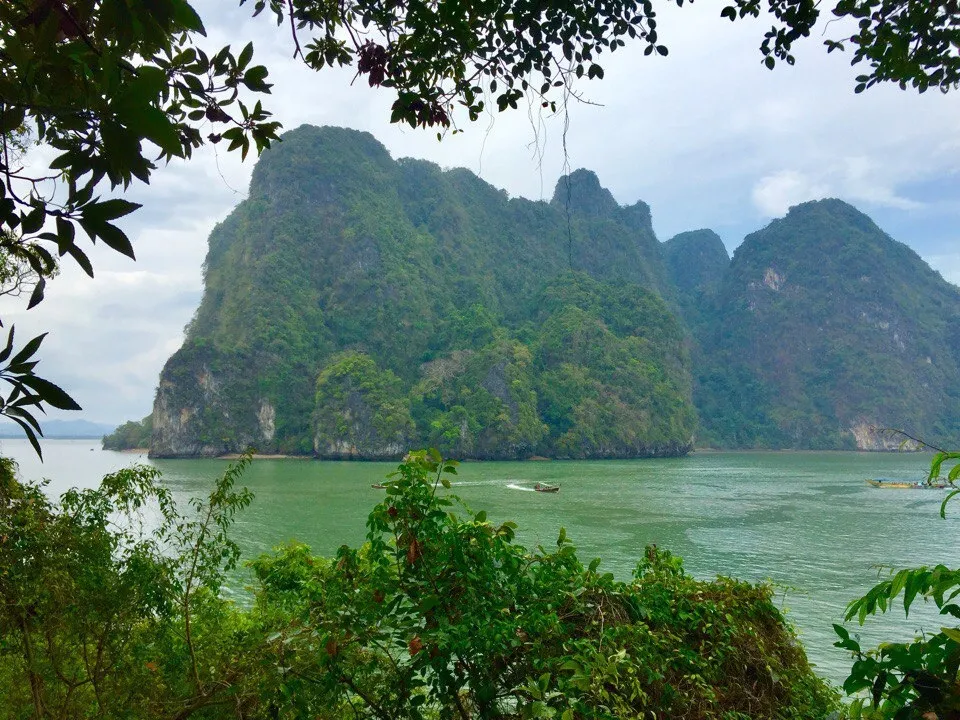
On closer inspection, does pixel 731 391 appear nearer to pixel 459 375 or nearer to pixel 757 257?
pixel 757 257

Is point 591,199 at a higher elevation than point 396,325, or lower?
higher

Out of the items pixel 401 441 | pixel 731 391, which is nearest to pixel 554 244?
pixel 731 391

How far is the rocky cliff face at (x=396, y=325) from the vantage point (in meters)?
50.9

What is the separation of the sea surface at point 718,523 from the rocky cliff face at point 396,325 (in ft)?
54.9

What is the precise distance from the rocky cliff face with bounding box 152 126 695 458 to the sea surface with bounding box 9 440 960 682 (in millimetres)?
16734

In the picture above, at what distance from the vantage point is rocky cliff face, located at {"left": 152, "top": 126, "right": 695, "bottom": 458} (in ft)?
167

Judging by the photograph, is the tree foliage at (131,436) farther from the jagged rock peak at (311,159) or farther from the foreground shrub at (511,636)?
the foreground shrub at (511,636)

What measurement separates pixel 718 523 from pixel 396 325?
153 feet

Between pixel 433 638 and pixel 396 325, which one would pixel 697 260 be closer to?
pixel 396 325

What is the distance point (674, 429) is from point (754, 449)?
76.4ft

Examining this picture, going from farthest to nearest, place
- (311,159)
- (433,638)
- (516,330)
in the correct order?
(311,159), (516,330), (433,638)

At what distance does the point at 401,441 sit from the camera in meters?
48.5

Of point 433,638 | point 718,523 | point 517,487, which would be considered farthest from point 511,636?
point 517,487

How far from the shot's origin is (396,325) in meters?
62.0
